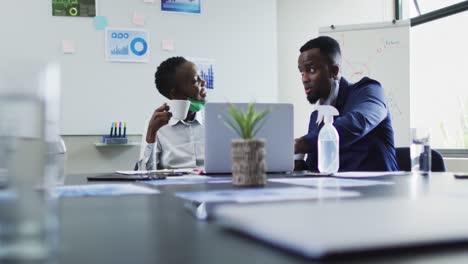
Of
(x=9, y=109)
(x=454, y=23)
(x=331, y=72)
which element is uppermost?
(x=454, y=23)

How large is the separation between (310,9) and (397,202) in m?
3.62

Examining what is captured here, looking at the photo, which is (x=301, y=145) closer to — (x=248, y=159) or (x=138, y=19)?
(x=248, y=159)

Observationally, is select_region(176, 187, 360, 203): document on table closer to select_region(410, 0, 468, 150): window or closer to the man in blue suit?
the man in blue suit

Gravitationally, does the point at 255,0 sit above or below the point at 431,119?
above

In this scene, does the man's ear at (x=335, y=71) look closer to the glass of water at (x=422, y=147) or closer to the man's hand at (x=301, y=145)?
the man's hand at (x=301, y=145)

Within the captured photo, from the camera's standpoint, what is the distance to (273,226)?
1.75 feet

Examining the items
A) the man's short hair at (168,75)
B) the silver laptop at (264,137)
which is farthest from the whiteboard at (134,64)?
the silver laptop at (264,137)

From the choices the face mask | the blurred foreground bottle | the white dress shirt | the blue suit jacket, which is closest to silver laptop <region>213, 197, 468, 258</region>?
the blurred foreground bottle

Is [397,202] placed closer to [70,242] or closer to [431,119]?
[70,242]

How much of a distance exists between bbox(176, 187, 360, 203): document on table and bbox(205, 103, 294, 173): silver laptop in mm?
674

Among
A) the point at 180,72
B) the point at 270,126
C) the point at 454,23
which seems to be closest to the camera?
the point at 270,126

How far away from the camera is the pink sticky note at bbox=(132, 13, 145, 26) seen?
3533 millimetres

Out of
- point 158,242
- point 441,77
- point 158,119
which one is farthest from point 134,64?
point 158,242

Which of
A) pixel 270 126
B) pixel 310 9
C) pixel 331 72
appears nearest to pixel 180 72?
pixel 331 72
